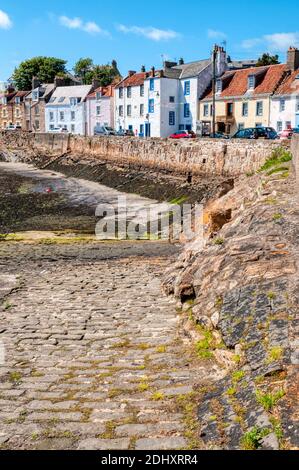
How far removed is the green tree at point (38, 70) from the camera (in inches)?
3910

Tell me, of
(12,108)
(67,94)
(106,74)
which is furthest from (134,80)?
(12,108)

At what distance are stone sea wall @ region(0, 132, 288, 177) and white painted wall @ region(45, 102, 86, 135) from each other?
12.0 meters

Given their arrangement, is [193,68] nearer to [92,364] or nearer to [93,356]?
[93,356]

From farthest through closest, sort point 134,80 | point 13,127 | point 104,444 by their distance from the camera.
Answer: point 13,127
point 134,80
point 104,444

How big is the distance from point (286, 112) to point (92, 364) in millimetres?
42280

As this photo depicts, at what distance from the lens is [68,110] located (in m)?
77.9

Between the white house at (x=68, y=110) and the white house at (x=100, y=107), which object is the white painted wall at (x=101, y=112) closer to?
the white house at (x=100, y=107)

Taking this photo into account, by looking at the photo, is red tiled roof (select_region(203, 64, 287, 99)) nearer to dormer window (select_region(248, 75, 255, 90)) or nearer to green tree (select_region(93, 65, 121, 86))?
dormer window (select_region(248, 75, 255, 90))

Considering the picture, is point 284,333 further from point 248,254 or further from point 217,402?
point 248,254

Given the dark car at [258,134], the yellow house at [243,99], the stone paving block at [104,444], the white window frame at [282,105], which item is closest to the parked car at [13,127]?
the yellow house at [243,99]

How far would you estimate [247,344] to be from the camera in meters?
7.02

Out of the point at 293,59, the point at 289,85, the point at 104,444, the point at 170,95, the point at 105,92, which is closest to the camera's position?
the point at 104,444

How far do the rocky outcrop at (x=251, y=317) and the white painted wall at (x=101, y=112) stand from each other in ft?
Answer: 191

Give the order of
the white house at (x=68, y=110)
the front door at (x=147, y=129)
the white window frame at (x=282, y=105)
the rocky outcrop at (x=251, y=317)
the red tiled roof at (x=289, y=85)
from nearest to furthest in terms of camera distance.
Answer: the rocky outcrop at (x=251, y=317)
the red tiled roof at (x=289, y=85)
the white window frame at (x=282, y=105)
the front door at (x=147, y=129)
the white house at (x=68, y=110)
